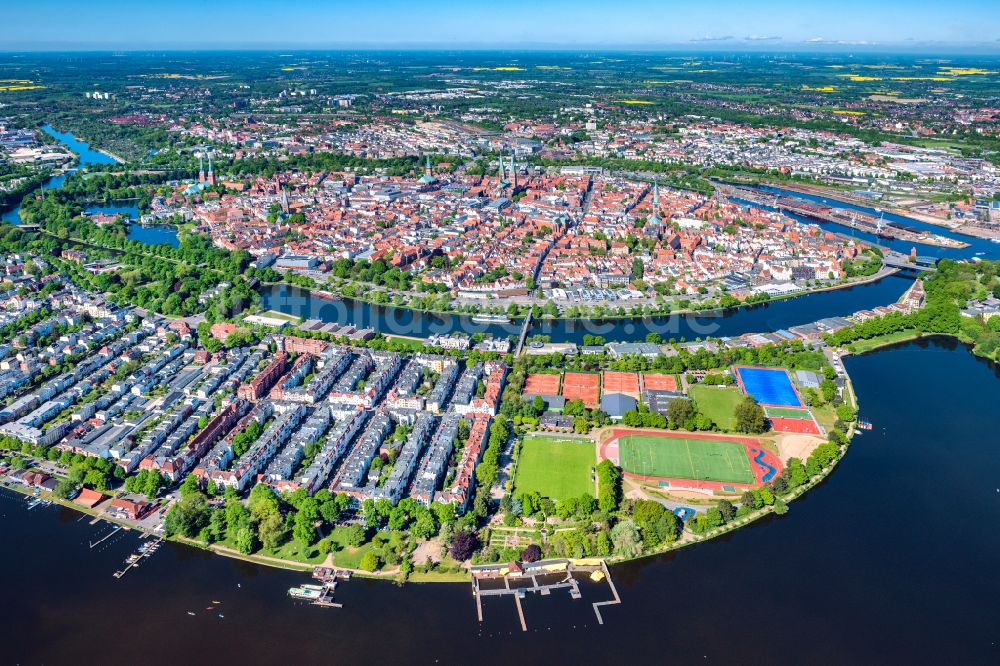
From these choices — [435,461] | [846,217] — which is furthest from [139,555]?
[846,217]

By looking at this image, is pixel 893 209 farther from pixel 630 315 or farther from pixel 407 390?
pixel 407 390

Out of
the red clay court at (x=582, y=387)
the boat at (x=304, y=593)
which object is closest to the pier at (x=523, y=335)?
the red clay court at (x=582, y=387)

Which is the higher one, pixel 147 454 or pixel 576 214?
pixel 576 214

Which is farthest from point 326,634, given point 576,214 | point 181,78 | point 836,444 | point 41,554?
point 181,78

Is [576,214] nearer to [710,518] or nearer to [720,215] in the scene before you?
[720,215]

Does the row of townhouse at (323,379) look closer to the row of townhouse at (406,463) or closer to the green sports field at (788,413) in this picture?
the row of townhouse at (406,463)

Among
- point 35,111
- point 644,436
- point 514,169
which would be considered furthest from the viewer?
point 35,111

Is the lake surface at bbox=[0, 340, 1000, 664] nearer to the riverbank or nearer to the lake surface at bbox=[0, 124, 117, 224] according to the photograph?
the riverbank

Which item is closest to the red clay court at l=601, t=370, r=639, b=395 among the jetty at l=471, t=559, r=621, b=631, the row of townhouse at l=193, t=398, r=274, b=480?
the jetty at l=471, t=559, r=621, b=631
